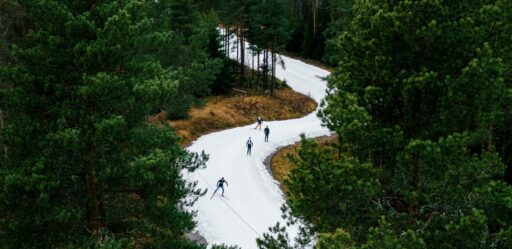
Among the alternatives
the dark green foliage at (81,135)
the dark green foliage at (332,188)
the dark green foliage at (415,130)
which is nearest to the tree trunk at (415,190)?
the dark green foliage at (415,130)

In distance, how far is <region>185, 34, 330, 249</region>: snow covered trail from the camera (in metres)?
21.0

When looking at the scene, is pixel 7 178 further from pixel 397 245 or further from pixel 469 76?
pixel 469 76

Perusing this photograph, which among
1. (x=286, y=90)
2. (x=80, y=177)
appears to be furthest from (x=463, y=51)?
(x=286, y=90)

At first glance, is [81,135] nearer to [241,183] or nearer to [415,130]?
[415,130]

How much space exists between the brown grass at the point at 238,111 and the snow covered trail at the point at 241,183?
0.87 meters

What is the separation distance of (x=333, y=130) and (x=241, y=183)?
1671cm

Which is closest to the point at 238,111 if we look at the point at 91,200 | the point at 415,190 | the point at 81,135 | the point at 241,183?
the point at 241,183

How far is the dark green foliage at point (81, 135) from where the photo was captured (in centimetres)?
1057

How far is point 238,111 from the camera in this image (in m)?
42.1

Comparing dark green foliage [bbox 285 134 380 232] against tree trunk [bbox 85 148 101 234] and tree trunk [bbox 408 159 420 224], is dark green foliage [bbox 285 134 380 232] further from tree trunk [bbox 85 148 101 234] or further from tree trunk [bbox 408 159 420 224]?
tree trunk [bbox 85 148 101 234]

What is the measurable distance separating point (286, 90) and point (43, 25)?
1571 inches

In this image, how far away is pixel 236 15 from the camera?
45375 mm

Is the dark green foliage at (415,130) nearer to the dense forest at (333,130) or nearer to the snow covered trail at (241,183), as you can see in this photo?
the dense forest at (333,130)

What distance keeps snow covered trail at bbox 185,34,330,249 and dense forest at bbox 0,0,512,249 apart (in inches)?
321
